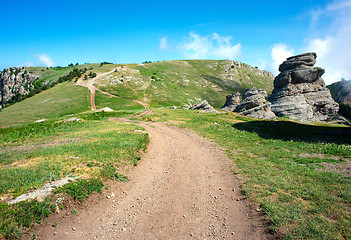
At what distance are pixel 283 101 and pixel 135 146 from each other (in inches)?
2167

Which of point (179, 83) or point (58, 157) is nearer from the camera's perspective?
point (58, 157)

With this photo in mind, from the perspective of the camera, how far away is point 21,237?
770cm

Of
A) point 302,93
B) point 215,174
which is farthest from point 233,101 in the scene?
point 215,174

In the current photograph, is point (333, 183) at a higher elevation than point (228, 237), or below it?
higher

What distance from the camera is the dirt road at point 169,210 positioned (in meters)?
8.58

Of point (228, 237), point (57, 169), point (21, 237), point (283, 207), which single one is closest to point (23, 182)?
point (57, 169)

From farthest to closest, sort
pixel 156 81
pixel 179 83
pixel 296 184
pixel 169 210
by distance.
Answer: pixel 179 83
pixel 156 81
pixel 296 184
pixel 169 210

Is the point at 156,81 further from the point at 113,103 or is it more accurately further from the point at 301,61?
the point at 301,61

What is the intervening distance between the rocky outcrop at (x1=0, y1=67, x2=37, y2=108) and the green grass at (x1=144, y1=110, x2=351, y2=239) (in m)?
191

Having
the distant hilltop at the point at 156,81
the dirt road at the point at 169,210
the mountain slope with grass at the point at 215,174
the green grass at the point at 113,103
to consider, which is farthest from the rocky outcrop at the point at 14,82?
the dirt road at the point at 169,210

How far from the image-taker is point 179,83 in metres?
132

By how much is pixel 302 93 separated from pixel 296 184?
2339 inches

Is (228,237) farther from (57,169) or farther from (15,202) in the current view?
(57,169)

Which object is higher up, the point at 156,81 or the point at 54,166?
the point at 156,81
